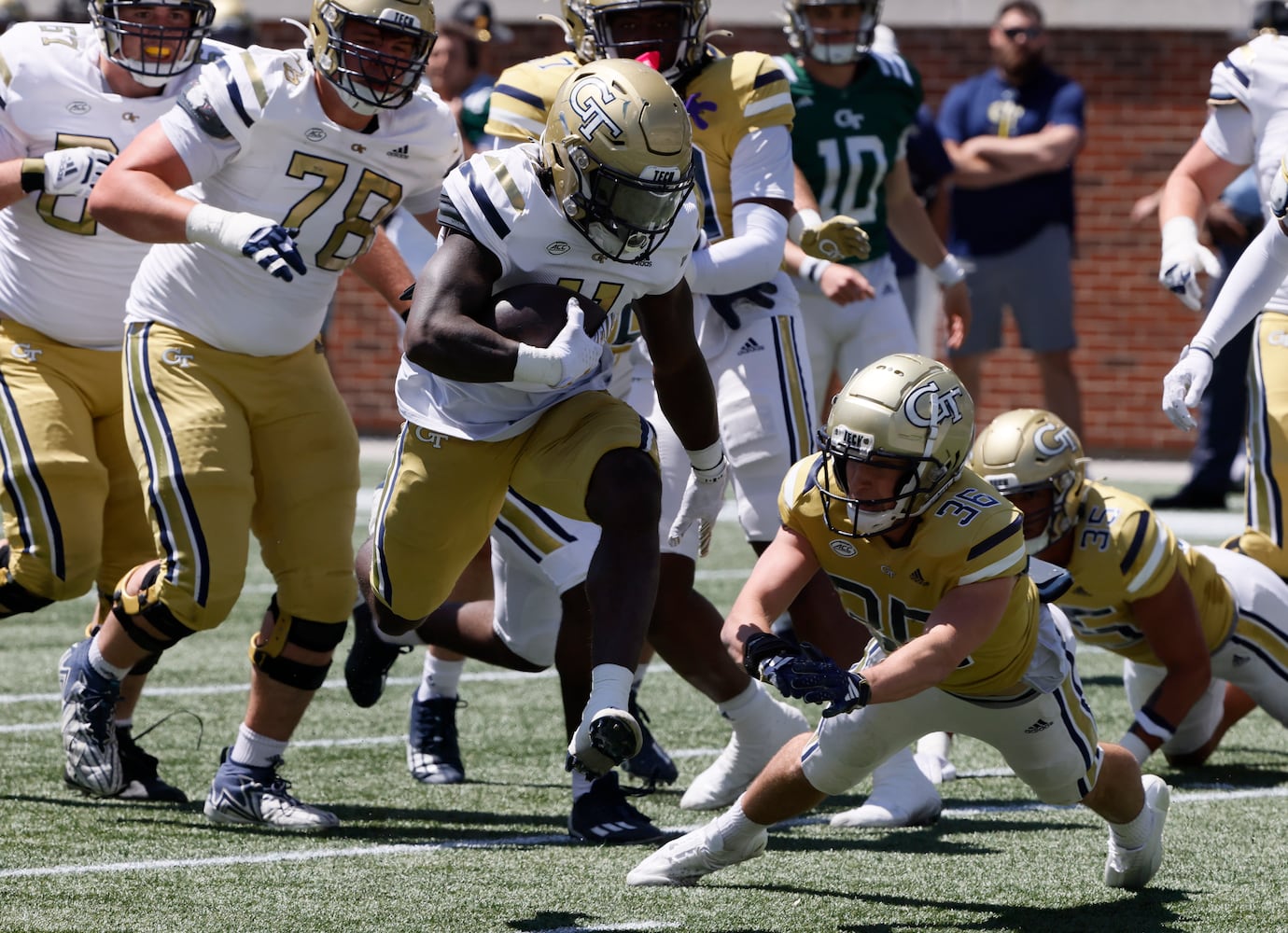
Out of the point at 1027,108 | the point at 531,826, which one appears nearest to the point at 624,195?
the point at 531,826

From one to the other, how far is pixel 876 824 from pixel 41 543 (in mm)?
2046

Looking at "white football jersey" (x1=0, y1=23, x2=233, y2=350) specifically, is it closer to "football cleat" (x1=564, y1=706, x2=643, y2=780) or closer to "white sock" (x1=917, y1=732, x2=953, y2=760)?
"football cleat" (x1=564, y1=706, x2=643, y2=780)

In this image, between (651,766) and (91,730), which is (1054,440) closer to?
(651,766)

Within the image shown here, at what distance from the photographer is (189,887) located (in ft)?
12.4

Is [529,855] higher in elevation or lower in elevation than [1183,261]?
lower

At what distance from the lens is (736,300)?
16.2 feet

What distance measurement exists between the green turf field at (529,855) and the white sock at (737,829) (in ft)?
0.41

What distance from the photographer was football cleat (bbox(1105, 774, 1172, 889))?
12.5ft

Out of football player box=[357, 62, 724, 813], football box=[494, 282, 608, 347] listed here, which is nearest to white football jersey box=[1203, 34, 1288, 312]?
football player box=[357, 62, 724, 813]

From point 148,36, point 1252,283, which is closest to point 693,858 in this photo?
point 1252,283

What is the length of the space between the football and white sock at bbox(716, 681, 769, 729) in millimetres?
1196

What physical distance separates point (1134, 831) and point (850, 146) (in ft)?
8.53

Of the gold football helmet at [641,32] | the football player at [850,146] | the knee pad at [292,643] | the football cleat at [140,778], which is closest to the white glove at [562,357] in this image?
the knee pad at [292,643]

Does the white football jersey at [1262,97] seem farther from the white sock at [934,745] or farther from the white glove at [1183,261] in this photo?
the white sock at [934,745]
